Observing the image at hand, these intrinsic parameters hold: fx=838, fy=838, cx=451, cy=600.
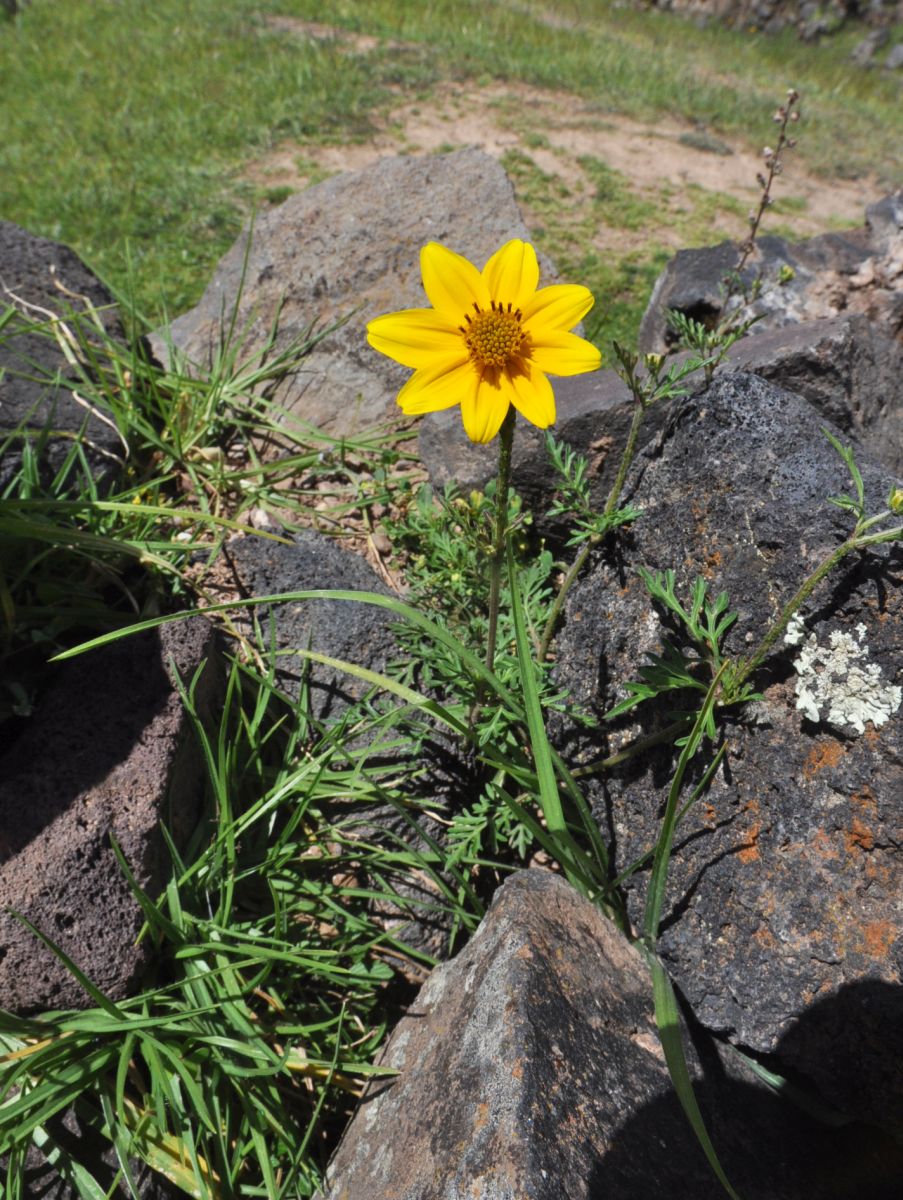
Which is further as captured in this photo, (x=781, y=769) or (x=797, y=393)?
(x=797, y=393)

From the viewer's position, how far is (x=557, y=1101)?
1.69 m

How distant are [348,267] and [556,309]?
8.57ft

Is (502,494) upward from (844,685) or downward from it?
upward

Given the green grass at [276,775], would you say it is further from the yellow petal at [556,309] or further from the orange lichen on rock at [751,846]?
the yellow petal at [556,309]

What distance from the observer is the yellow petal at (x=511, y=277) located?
72.7 inches

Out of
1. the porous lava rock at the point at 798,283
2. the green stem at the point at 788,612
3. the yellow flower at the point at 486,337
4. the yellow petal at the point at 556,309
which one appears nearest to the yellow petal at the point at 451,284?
the yellow flower at the point at 486,337

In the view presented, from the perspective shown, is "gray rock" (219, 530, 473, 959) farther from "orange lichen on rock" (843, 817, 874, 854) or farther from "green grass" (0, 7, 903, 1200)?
"orange lichen on rock" (843, 817, 874, 854)

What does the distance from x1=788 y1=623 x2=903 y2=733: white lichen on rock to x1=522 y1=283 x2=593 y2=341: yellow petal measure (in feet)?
3.20

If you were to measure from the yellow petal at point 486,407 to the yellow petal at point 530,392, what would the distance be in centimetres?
1

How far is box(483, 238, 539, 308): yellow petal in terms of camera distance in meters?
1.85

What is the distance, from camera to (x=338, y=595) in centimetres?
201

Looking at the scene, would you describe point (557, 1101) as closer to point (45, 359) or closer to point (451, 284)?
point (451, 284)

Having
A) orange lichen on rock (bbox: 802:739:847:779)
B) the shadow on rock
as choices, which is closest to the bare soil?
orange lichen on rock (bbox: 802:739:847:779)

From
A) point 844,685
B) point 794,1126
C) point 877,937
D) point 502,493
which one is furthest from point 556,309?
point 794,1126
